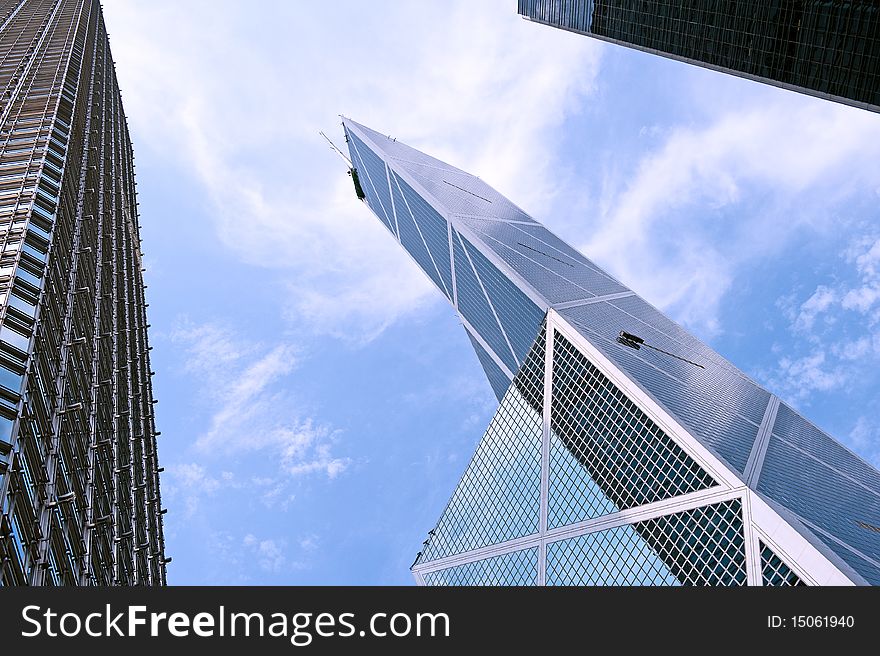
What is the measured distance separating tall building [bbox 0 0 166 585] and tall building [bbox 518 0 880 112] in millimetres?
48612

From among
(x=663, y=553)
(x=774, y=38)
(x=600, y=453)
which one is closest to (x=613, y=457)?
(x=600, y=453)

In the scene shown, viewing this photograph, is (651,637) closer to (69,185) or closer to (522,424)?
(69,185)

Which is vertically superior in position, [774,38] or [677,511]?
[774,38]

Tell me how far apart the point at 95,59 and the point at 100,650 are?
76952 mm

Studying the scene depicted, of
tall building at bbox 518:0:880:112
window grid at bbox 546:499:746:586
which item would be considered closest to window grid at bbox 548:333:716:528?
window grid at bbox 546:499:746:586

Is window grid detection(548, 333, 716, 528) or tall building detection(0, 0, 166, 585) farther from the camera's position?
window grid detection(548, 333, 716, 528)

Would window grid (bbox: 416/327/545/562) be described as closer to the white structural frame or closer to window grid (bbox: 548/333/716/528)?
the white structural frame

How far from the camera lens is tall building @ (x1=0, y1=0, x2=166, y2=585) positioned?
75.4 feet

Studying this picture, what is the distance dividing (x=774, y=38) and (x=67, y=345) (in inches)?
2053

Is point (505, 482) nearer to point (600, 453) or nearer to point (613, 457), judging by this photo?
point (600, 453)

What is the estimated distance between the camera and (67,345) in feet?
99.3

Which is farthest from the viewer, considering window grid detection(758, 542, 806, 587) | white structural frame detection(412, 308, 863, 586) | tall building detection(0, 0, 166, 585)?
window grid detection(758, 542, 806, 587)

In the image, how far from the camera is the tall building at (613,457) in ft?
186

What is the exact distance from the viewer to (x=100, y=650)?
1383 cm
